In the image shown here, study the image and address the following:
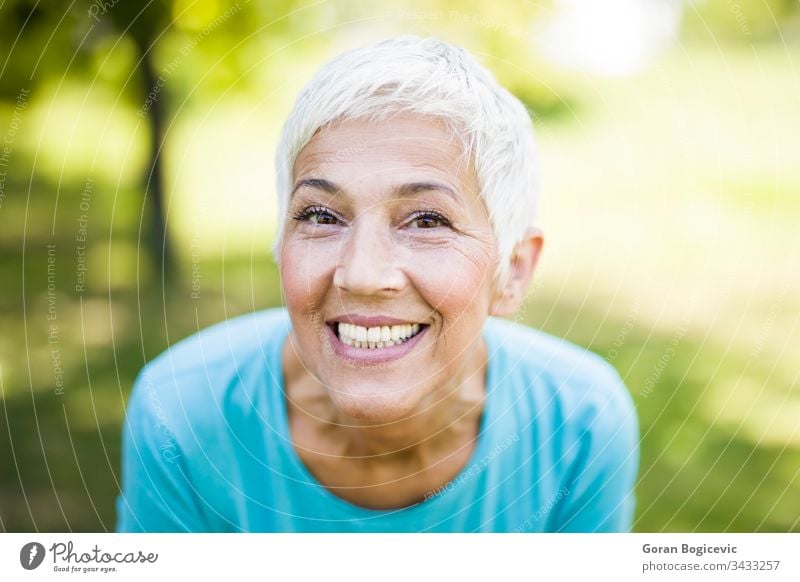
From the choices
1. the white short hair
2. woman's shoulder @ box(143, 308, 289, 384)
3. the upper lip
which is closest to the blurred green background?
the white short hair

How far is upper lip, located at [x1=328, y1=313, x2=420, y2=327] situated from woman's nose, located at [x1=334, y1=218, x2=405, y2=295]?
0.03 metres

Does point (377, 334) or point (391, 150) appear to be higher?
point (391, 150)

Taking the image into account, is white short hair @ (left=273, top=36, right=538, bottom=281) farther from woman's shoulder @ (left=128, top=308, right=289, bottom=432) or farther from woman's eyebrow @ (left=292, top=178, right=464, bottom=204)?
woman's shoulder @ (left=128, top=308, right=289, bottom=432)

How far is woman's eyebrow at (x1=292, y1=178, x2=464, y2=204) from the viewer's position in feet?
2.63

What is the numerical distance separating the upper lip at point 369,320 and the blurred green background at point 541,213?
1.43ft

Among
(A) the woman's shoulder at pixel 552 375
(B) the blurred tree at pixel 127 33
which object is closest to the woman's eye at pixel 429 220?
(A) the woman's shoulder at pixel 552 375

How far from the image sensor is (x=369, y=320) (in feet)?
2.77

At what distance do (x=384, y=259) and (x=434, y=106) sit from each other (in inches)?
6.8

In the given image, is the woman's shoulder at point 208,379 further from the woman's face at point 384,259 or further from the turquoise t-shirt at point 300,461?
the woman's face at point 384,259
